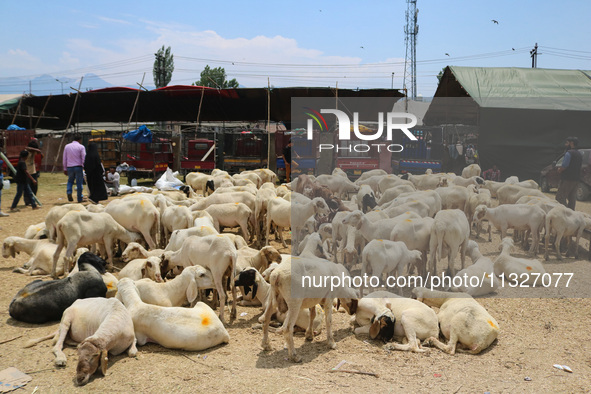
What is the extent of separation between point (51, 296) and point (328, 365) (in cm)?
316

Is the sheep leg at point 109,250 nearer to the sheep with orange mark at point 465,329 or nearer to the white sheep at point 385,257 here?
the white sheep at point 385,257

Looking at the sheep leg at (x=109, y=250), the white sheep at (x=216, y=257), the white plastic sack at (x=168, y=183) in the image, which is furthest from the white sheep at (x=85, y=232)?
the white plastic sack at (x=168, y=183)

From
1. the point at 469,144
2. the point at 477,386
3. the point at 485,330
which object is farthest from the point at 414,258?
the point at 469,144

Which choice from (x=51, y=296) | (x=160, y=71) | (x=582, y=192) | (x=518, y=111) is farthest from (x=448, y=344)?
(x=160, y=71)

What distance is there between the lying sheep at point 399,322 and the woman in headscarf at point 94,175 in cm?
980

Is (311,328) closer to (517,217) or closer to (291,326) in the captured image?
(291,326)

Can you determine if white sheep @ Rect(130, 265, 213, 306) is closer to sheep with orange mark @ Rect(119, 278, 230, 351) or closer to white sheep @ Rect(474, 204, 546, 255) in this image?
sheep with orange mark @ Rect(119, 278, 230, 351)

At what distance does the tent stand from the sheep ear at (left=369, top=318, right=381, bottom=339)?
648 cm

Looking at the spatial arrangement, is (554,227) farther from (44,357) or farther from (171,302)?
(44,357)

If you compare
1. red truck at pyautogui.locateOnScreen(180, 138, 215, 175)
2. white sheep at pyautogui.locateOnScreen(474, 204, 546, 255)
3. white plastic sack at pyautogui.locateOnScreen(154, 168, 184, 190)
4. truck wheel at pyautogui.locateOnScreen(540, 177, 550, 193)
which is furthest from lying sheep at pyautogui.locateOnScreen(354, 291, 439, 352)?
red truck at pyautogui.locateOnScreen(180, 138, 215, 175)

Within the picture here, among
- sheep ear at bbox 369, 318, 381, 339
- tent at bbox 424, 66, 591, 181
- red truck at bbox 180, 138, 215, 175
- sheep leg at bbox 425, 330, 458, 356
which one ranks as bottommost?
sheep leg at bbox 425, 330, 458, 356

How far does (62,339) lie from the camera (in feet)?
15.3

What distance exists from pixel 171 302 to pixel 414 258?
3287mm

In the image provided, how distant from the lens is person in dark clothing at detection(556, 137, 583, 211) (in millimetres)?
8969
